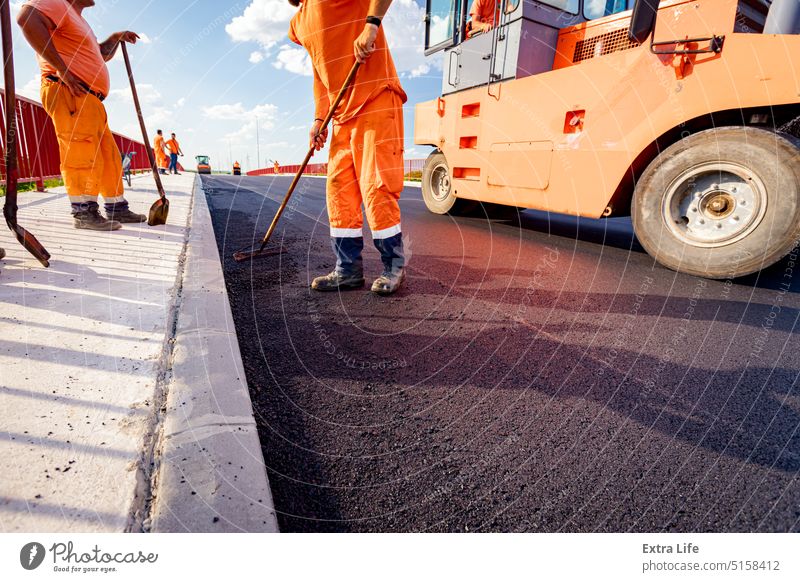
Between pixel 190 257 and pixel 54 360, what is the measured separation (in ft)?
5.07

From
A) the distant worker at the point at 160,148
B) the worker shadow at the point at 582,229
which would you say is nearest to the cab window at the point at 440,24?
the worker shadow at the point at 582,229

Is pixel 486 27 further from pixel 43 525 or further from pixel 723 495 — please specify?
pixel 43 525

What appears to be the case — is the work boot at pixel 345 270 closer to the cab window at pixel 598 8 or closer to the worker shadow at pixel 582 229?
the worker shadow at pixel 582 229

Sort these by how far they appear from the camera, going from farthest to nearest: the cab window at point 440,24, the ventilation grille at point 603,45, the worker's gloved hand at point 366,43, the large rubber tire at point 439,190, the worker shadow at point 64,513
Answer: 1. the large rubber tire at point 439,190
2. the cab window at point 440,24
3. the ventilation grille at point 603,45
4. the worker's gloved hand at point 366,43
5. the worker shadow at point 64,513

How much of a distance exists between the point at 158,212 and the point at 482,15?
4.28 meters

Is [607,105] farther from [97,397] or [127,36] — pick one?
[127,36]

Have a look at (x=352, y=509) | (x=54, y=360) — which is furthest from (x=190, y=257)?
(x=352, y=509)

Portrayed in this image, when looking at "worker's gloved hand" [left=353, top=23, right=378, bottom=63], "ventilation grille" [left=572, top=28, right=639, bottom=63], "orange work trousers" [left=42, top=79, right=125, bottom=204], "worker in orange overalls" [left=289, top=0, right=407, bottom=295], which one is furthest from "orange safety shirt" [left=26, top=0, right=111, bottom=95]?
"ventilation grille" [left=572, top=28, right=639, bottom=63]

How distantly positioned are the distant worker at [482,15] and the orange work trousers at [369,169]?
3026mm

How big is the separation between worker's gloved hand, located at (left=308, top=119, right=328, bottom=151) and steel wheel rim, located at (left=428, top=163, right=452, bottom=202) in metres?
3.22

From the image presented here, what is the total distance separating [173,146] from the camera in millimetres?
15719

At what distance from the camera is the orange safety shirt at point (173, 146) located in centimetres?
1557

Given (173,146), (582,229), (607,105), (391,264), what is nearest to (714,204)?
(607,105)

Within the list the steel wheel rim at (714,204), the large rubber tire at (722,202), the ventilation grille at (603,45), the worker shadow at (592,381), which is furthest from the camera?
the ventilation grille at (603,45)
